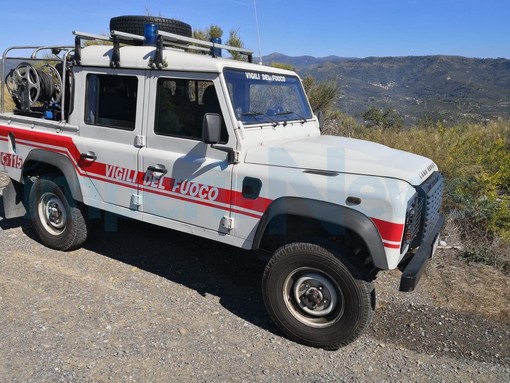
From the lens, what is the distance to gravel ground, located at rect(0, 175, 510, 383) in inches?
120

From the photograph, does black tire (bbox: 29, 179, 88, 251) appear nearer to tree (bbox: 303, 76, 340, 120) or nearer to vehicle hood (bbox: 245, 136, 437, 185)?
vehicle hood (bbox: 245, 136, 437, 185)

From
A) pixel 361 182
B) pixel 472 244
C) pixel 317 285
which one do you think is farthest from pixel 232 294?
pixel 472 244

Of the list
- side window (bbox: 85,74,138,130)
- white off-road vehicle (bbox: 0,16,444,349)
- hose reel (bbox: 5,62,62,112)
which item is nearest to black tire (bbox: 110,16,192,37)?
white off-road vehicle (bbox: 0,16,444,349)

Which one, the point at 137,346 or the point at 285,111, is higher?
the point at 285,111

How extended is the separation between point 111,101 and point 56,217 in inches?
64.9

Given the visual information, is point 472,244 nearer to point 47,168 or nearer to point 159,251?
point 159,251

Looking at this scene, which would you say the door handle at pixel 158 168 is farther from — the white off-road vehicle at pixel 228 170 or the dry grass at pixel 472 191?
the dry grass at pixel 472 191

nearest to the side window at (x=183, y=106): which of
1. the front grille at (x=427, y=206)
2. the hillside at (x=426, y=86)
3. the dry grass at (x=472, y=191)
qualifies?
the front grille at (x=427, y=206)

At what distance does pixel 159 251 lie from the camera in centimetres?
509

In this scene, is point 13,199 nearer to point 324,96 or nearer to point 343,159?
point 343,159

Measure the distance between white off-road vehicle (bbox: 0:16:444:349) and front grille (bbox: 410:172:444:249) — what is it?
0.01m

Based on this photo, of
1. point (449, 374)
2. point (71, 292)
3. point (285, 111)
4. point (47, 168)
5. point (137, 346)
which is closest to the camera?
point (449, 374)

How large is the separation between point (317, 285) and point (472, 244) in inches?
108

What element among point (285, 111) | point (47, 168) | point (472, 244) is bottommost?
point (472, 244)
